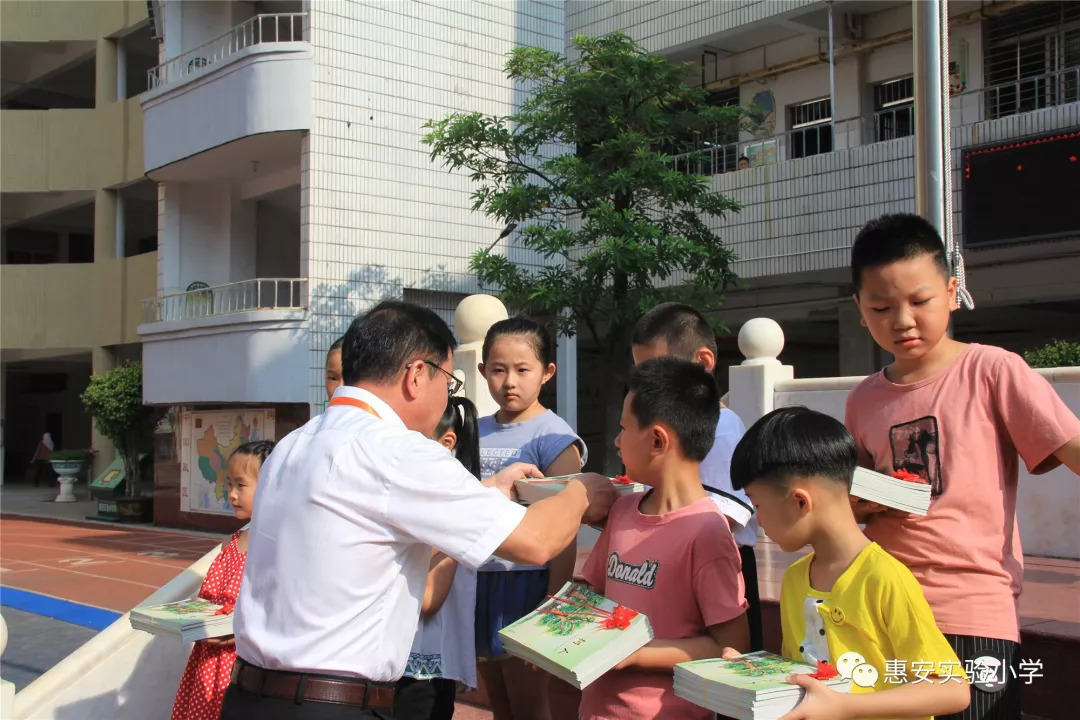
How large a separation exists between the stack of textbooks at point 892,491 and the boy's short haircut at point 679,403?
17.0 inches

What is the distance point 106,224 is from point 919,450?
18187 mm

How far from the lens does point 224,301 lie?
46.2 feet

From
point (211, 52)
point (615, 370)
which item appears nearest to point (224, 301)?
point (211, 52)

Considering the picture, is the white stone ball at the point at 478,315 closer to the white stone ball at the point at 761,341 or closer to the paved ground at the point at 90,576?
the paved ground at the point at 90,576

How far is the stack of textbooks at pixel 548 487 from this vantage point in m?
2.59

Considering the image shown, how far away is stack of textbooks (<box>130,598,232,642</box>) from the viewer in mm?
3111

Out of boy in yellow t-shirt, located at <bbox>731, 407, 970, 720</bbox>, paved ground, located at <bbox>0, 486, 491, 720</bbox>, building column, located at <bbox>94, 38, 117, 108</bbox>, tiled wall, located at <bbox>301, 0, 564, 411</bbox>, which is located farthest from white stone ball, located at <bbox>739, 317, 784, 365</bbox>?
building column, located at <bbox>94, 38, 117, 108</bbox>

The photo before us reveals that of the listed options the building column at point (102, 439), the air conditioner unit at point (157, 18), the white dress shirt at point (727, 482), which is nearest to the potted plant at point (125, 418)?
the building column at point (102, 439)

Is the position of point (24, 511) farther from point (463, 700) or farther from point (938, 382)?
point (938, 382)

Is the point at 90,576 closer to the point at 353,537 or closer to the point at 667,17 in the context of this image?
the point at 353,537

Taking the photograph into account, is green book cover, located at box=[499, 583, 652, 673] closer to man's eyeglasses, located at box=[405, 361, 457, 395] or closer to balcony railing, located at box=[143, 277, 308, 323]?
man's eyeglasses, located at box=[405, 361, 457, 395]

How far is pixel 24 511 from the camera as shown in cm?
1741

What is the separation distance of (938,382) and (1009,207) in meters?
8.86

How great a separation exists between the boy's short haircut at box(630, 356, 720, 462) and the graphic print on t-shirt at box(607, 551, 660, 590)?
29 cm
